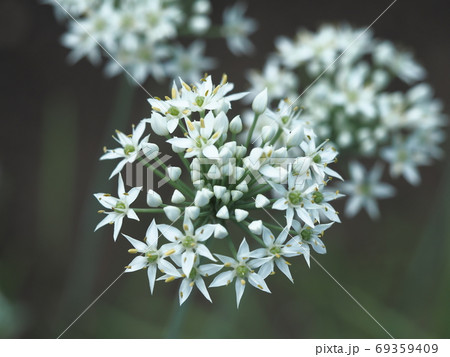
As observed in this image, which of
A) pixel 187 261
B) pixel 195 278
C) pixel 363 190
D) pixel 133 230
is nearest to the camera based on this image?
pixel 187 261

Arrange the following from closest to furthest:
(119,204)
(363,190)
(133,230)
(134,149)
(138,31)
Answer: (119,204)
(134,149)
(138,31)
(363,190)
(133,230)

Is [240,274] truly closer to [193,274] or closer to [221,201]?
[193,274]

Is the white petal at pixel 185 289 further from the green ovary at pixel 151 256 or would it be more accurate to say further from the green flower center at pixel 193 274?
the green ovary at pixel 151 256

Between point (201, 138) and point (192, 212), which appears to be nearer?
point (192, 212)

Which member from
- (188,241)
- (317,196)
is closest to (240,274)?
(188,241)

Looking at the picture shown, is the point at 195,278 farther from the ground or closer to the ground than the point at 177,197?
closer to the ground

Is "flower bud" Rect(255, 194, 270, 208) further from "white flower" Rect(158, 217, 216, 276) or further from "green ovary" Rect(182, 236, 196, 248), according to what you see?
"green ovary" Rect(182, 236, 196, 248)
